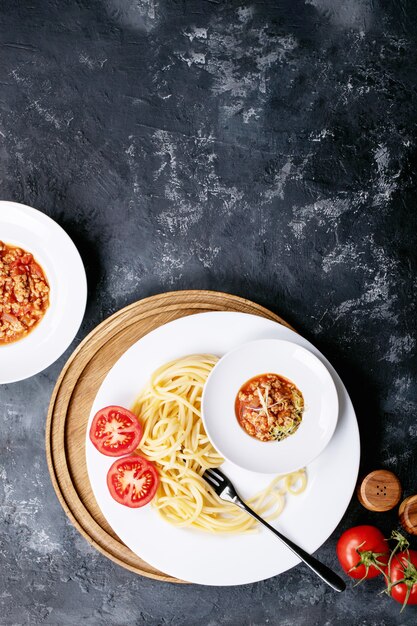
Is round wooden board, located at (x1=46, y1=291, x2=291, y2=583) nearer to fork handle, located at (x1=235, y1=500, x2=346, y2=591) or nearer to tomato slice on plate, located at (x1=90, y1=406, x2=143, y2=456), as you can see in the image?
tomato slice on plate, located at (x1=90, y1=406, x2=143, y2=456)

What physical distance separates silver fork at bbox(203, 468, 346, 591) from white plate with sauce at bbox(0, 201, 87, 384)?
3.92 feet

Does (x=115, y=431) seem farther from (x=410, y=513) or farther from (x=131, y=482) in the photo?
(x=410, y=513)

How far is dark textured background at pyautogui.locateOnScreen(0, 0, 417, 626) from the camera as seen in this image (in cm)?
412

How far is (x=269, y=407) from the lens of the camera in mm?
3586

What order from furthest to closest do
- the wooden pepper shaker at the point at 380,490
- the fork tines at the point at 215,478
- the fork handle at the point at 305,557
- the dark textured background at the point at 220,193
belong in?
the dark textured background at the point at 220,193 < the wooden pepper shaker at the point at 380,490 < the fork tines at the point at 215,478 < the fork handle at the point at 305,557

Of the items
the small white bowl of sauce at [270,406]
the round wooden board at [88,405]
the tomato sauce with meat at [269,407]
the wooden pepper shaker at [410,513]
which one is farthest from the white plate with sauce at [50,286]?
the wooden pepper shaker at [410,513]

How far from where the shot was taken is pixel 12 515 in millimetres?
4133

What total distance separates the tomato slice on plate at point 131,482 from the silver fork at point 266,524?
372 millimetres

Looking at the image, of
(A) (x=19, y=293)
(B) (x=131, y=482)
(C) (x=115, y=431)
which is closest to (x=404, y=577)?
(B) (x=131, y=482)

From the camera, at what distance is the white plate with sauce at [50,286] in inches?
149

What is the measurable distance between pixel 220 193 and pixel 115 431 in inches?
66.0

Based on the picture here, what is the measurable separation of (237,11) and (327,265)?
1763 millimetres

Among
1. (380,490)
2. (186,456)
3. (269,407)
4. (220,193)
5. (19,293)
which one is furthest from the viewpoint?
(220,193)

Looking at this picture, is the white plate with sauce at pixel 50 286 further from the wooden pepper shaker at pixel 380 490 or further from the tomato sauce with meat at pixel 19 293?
the wooden pepper shaker at pixel 380 490
